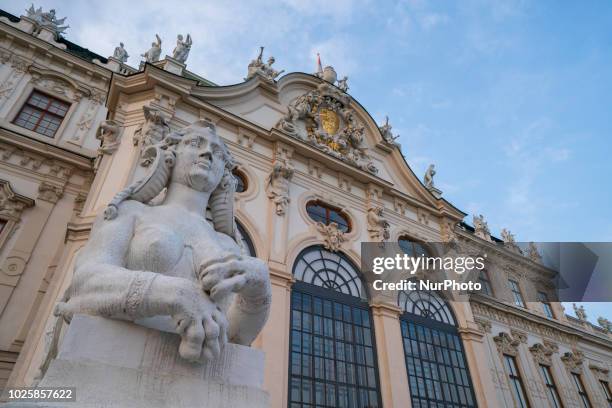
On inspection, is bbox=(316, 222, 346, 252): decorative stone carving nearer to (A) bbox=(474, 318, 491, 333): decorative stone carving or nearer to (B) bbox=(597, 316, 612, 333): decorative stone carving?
(A) bbox=(474, 318, 491, 333): decorative stone carving

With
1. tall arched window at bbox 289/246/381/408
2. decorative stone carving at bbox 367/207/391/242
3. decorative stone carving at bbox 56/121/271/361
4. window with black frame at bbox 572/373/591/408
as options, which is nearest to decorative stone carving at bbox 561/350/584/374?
window with black frame at bbox 572/373/591/408

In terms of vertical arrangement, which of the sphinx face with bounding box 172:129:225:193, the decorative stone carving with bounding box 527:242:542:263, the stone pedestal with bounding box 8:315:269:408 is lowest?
the stone pedestal with bounding box 8:315:269:408

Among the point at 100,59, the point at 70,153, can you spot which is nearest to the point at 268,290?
the point at 70,153

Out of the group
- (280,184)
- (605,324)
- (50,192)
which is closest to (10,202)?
(50,192)

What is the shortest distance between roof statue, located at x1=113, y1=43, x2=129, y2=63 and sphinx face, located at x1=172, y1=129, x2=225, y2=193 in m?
16.8

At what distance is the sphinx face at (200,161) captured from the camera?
3.04 metres

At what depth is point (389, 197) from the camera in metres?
15.3

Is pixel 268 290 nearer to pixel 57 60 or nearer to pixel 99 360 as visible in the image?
pixel 99 360

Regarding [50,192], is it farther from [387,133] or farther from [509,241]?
[509,241]

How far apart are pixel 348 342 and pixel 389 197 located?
6.77 m

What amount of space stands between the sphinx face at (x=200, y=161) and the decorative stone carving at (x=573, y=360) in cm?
2049

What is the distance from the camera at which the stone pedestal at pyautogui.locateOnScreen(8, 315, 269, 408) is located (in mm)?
1816

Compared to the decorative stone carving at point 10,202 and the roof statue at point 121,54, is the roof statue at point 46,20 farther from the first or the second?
the decorative stone carving at point 10,202

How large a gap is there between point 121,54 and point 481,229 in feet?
67.2
